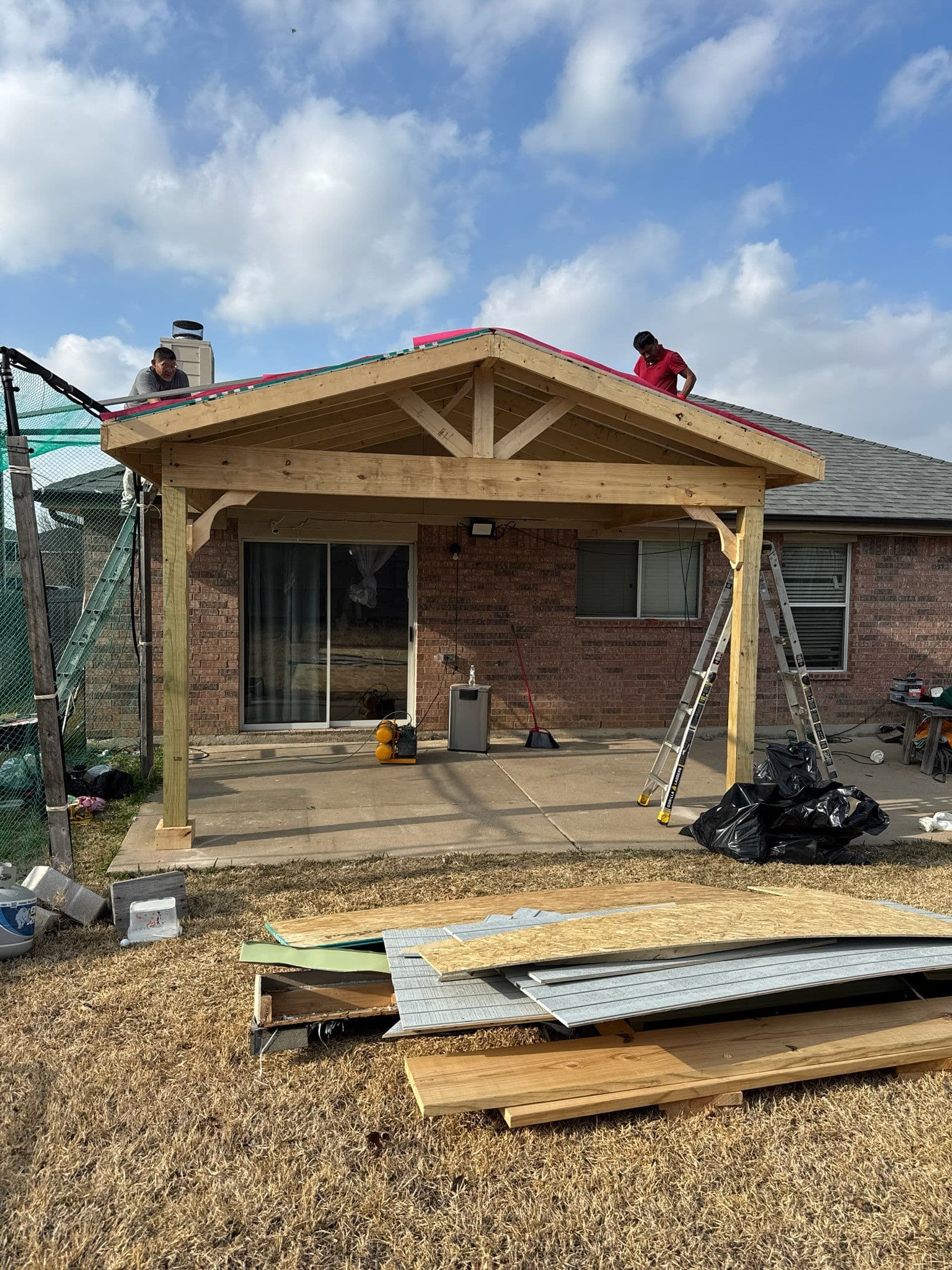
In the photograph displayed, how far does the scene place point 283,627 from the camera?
1005 centimetres

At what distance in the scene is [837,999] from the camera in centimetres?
372

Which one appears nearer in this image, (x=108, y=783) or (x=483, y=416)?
(x=483, y=416)

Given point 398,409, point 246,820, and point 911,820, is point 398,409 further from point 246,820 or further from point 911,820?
point 911,820

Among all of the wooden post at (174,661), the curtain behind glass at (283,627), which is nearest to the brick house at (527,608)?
the curtain behind glass at (283,627)

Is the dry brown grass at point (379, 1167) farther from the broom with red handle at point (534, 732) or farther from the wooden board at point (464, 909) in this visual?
the broom with red handle at point (534, 732)

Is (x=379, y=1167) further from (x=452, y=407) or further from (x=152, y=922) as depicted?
(x=452, y=407)

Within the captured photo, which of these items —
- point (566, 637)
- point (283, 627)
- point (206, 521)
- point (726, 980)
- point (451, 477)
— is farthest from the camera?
point (566, 637)

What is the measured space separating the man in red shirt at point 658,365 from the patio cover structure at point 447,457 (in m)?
0.49

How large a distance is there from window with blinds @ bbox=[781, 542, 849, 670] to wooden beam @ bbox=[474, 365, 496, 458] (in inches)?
244

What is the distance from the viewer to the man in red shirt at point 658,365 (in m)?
7.16

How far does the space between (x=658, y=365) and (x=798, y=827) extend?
388 cm

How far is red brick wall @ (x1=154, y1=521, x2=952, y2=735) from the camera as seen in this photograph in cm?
972

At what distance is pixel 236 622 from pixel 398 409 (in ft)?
12.1

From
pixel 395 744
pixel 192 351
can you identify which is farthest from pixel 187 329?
pixel 395 744
